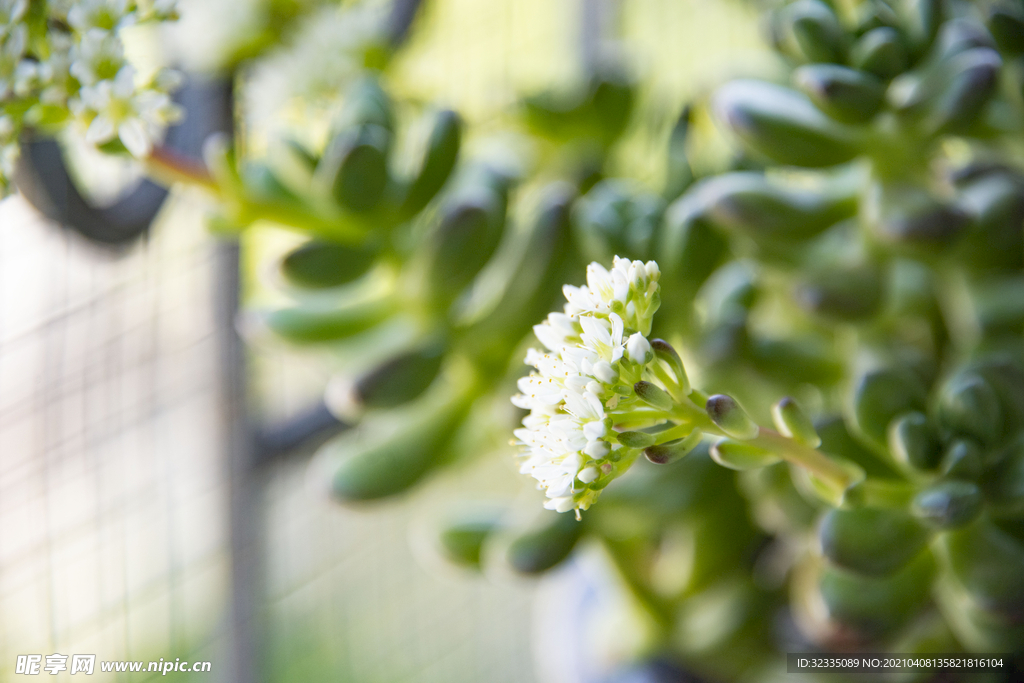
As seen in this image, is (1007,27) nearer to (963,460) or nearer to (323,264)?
(963,460)

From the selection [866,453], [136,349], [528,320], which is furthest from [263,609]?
[866,453]

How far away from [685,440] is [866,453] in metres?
0.20

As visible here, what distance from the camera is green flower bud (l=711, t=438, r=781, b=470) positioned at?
0.27m

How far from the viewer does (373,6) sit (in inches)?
25.1

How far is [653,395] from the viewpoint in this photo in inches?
9.9

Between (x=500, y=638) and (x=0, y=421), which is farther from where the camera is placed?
(x=500, y=638)

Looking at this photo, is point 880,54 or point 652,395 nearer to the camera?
point 652,395

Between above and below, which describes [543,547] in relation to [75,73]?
below

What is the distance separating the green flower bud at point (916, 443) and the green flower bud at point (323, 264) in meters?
0.30

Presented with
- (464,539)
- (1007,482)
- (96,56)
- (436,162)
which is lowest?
(464,539)

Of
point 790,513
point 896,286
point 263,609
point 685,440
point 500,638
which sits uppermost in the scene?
point 685,440

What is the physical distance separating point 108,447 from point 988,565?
1.73 feet

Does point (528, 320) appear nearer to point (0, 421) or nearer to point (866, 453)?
point (866, 453)

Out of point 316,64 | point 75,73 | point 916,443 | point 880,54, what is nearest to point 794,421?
point 916,443
